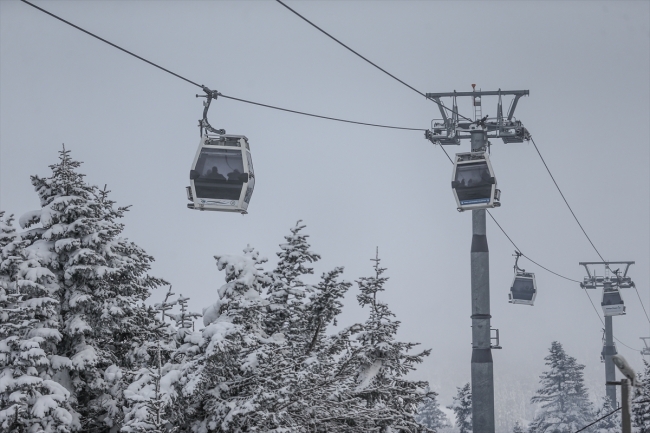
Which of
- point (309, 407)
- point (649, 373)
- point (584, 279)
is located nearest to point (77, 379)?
point (309, 407)

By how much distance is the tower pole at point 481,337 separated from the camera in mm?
29125

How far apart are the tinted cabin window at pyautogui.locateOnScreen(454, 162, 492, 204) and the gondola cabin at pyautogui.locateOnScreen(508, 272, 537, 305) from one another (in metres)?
19.6

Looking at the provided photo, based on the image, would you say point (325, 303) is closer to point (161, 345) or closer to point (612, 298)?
point (161, 345)

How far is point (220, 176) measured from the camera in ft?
61.0

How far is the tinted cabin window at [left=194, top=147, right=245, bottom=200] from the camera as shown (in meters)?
18.6

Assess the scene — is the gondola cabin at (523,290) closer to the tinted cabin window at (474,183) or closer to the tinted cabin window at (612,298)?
the tinted cabin window at (612,298)

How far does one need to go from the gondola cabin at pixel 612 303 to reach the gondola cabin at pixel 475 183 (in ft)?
112

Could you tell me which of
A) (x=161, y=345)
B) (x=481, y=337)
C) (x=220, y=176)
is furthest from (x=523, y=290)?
(x=220, y=176)

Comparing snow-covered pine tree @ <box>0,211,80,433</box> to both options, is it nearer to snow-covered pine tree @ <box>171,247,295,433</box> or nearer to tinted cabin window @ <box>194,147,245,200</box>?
snow-covered pine tree @ <box>171,247,295,433</box>

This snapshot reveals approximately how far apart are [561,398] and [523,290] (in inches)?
1346

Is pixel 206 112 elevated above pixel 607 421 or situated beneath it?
situated beneath

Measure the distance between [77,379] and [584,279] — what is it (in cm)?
4289

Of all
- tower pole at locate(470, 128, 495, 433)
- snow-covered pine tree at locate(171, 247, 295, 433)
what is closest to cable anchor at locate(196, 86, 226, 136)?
snow-covered pine tree at locate(171, 247, 295, 433)

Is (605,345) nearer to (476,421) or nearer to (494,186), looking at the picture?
(476,421)
